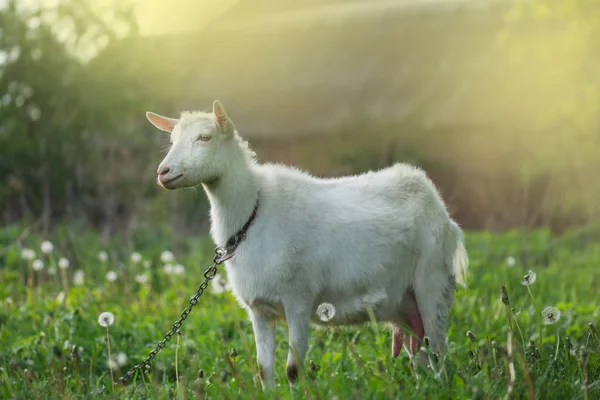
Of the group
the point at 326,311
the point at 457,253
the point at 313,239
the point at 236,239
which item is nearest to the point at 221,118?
the point at 236,239

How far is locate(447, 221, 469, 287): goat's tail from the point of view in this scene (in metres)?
5.47

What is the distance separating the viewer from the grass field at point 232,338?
4.14 meters

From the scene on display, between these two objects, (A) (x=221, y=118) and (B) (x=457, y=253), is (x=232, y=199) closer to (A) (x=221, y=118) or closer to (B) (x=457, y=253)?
(A) (x=221, y=118)

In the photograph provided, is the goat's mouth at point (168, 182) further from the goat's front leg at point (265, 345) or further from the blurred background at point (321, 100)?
the blurred background at point (321, 100)

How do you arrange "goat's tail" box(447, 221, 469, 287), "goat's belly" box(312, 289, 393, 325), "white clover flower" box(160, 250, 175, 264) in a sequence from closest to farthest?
"goat's belly" box(312, 289, 393, 325) < "goat's tail" box(447, 221, 469, 287) < "white clover flower" box(160, 250, 175, 264)

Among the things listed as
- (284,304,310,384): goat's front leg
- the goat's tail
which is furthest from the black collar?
the goat's tail

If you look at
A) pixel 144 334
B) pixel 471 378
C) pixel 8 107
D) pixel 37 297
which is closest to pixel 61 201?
pixel 8 107

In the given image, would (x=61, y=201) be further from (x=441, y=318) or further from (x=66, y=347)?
(x=441, y=318)

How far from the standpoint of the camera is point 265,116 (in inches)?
883

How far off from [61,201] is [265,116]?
8346 mm

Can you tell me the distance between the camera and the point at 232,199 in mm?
4836

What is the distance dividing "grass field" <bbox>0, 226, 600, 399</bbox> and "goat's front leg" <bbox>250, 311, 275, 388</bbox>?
0.42ft

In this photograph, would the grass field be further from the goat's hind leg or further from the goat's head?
the goat's head

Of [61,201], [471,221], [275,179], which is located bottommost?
[471,221]
